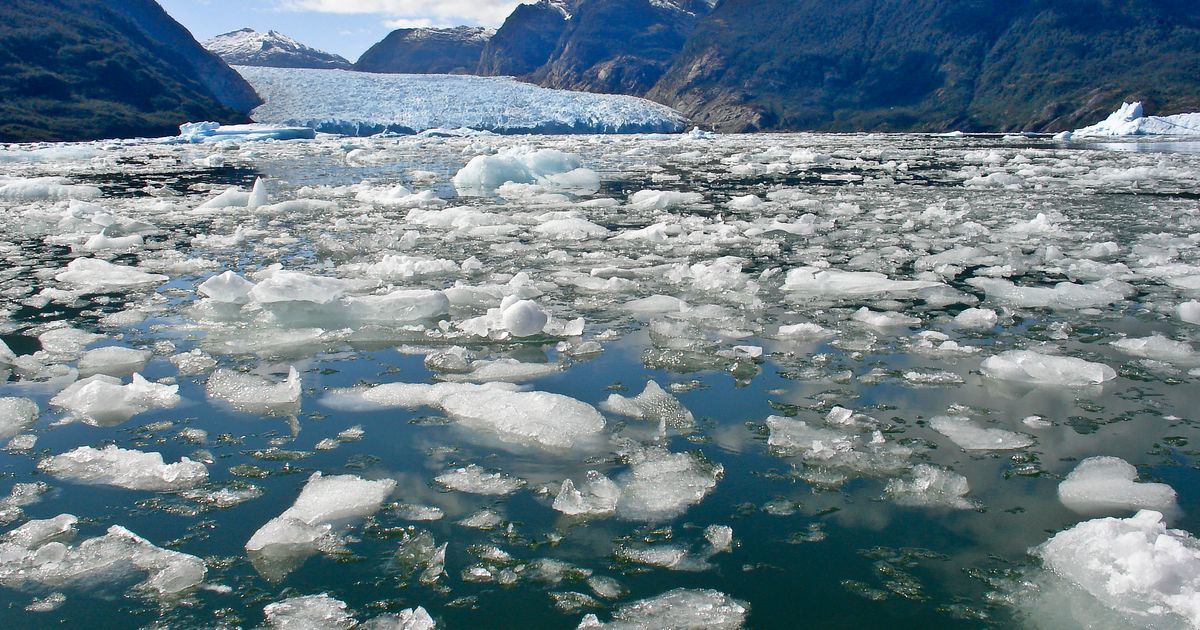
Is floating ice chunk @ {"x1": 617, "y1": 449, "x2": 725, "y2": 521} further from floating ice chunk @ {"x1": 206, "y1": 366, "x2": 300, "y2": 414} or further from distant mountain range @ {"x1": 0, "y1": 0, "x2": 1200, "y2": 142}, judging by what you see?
distant mountain range @ {"x1": 0, "y1": 0, "x2": 1200, "y2": 142}

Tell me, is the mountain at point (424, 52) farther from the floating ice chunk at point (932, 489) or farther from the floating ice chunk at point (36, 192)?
the floating ice chunk at point (932, 489)

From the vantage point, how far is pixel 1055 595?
210 cm

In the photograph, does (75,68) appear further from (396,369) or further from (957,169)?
(396,369)

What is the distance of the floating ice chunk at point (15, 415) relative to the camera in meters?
3.23

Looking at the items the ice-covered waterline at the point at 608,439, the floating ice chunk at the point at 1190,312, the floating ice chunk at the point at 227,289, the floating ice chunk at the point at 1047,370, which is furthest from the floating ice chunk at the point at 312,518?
the floating ice chunk at the point at 1190,312

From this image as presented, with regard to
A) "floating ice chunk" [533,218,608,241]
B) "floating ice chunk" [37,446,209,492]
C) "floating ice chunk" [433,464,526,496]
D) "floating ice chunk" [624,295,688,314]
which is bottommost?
"floating ice chunk" [433,464,526,496]

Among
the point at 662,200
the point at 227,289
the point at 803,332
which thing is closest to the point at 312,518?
the point at 803,332

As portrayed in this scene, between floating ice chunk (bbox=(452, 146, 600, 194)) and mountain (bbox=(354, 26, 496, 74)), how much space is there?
464ft

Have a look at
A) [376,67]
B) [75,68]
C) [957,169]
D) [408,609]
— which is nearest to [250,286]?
[408,609]

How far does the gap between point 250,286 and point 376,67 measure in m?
166

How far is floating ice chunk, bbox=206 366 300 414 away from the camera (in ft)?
11.4

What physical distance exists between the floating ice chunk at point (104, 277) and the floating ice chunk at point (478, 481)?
4593 mm

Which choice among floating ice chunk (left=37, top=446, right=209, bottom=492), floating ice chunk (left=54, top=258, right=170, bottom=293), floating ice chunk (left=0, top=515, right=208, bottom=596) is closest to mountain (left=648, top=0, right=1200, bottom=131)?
floating ice chunk (left=54, top=258, right=170, bottom=293)

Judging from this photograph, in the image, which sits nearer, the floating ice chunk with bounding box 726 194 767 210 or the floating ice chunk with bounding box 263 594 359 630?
the floating ice chunk with bounding box 263 594 359 630
